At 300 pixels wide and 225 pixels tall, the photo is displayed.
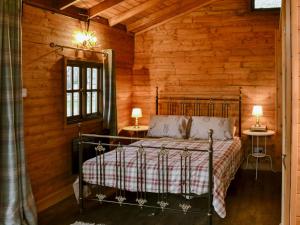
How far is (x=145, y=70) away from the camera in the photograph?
23.7 ft

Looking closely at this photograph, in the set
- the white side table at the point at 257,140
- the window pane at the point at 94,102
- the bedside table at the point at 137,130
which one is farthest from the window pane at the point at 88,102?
the white side table at the point at 257,140

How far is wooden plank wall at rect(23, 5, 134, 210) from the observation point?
14.3ft

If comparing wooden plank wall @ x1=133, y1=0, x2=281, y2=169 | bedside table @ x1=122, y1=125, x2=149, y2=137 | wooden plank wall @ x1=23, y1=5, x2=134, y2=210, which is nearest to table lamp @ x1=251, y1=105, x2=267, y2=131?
wooden plank wall @ x1=133, y1=0, x2=281, y2=169

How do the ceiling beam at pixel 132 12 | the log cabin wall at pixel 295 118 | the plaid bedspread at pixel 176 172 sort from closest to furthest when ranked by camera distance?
the log cabin wall at pixel 295 118 < the plaid bedspread at pixel 176 172 < the ceiling beam at pixel 132 12

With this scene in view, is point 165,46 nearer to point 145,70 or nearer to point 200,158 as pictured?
point 145,70

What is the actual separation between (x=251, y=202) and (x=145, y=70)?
3.29m

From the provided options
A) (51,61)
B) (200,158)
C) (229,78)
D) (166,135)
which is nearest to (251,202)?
(200,158)

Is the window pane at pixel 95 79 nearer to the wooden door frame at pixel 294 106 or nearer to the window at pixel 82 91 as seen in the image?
the window at pixel 82 91

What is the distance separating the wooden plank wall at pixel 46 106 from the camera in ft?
14.3

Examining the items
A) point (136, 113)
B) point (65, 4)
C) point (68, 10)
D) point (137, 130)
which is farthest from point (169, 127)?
point (65, 4)

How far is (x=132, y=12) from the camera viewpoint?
6.05m

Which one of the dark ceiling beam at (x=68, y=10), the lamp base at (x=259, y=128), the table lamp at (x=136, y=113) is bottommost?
the lamp base at (x=259, y=128)

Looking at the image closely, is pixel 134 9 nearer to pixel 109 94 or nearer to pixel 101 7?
pixel 101 7

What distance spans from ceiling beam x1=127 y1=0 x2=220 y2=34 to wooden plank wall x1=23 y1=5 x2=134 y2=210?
1655 millimetres
